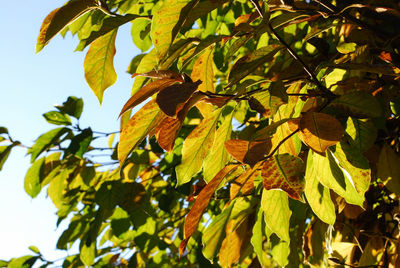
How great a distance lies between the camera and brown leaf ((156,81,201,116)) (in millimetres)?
577

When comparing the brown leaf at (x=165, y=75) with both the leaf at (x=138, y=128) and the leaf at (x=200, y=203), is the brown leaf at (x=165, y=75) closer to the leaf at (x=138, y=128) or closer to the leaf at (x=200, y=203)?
the leaf at (x=138, y=128)

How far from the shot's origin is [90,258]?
69.5 inches

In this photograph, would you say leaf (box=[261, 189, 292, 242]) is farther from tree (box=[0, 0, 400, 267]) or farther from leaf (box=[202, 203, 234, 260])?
leaf (box=[202, 203, 234, 260])

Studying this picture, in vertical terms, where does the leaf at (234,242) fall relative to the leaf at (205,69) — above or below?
below

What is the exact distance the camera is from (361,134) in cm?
92

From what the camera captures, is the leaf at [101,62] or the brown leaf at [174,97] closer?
the brown leaf at [174,97]

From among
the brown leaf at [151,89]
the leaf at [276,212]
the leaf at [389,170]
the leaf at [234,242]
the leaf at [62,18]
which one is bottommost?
the leaf at [234,242]

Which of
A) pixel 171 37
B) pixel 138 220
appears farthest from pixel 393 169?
pixel 138 220

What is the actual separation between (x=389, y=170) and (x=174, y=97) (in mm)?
716

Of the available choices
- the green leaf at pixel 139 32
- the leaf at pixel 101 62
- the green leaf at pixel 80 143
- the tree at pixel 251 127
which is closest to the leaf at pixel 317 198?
the tree at pixel 251 127

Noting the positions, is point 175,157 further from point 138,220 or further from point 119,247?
point 119,247

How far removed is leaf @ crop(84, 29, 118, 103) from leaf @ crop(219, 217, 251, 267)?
56 centimetres

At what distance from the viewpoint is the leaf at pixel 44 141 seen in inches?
60.9

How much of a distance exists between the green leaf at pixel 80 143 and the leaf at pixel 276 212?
35.9 inches
